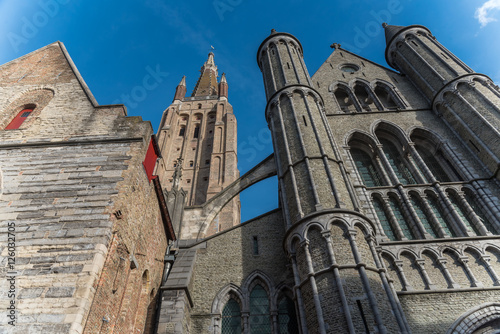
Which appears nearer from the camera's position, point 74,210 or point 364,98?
point 74,210

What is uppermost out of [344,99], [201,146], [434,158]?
[201,146]

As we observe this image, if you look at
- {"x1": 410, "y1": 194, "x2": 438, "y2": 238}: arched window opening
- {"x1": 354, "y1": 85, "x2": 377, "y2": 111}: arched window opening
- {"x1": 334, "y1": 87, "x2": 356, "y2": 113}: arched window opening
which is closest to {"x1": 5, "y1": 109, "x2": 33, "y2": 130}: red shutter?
{"x1": 410, "y1": 194, "x2": 438, "y2": 238}: arched window opening

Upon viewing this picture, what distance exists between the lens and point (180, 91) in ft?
123

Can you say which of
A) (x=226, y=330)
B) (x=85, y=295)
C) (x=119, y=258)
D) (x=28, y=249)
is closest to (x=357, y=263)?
(x=226, y=330)

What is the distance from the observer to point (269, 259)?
31.8 ft

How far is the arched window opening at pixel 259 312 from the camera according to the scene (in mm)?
8547

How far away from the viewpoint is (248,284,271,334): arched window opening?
855 centimetres

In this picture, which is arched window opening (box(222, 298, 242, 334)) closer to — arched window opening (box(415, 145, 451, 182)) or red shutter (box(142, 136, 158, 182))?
red shutter (box(142, 136, 158, 182))

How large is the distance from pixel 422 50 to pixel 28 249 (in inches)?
684

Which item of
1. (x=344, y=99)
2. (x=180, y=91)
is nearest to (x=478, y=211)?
(x=344, y=99)

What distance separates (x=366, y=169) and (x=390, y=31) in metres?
10.2

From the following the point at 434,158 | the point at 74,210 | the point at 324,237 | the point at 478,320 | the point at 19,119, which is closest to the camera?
the point at 74,210

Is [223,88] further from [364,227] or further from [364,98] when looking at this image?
[364,227]

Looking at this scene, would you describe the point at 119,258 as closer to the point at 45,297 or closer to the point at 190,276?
the point at 45,297
